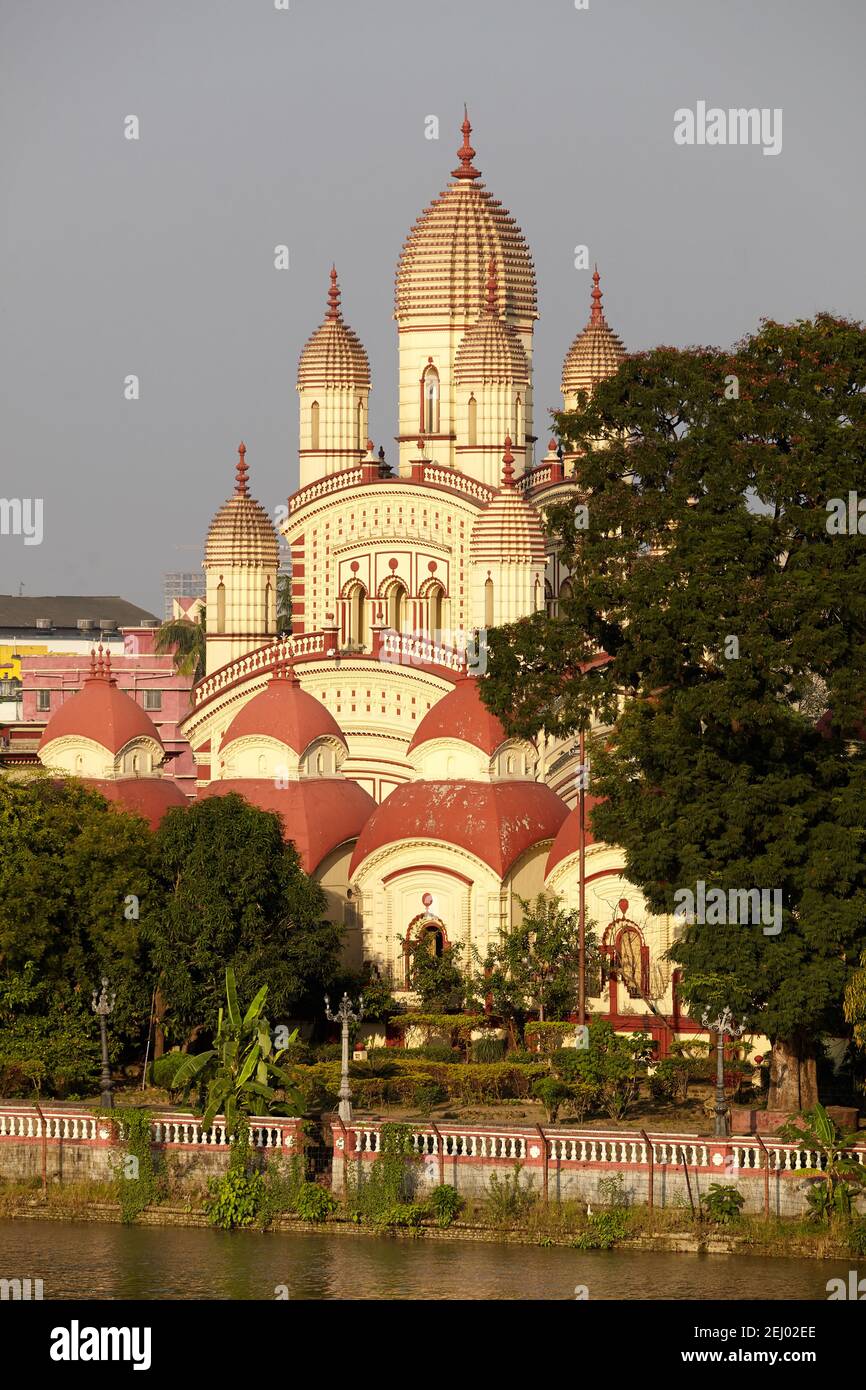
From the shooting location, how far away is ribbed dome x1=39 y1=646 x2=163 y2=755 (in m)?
58.9

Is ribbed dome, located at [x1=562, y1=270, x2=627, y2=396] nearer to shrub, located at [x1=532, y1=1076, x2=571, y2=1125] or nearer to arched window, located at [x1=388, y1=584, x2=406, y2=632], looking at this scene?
arched window, located at [x1=388, y1=584, x2=406, y2=632]

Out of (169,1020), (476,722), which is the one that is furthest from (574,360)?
(169,1020)

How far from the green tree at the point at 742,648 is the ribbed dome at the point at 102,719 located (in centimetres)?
1409

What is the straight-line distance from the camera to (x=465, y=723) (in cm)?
5728

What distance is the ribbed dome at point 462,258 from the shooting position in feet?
230

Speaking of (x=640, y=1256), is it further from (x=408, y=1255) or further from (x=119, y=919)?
(x=119, y=919)

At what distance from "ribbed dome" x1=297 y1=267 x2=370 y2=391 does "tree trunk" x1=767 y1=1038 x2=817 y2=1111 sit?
92.6 ft

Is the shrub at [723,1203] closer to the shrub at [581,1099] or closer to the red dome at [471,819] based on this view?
the shrub at [581,1099]

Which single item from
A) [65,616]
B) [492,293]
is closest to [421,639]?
[492,293]

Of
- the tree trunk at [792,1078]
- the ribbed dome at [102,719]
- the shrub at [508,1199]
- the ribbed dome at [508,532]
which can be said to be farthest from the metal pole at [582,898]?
the shrub at [508,1199]

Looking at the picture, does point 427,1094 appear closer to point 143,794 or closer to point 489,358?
point 143,794

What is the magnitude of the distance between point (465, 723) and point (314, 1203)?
615 inches

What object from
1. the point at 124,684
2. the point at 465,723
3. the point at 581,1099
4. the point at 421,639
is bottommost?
the point at 581,1099

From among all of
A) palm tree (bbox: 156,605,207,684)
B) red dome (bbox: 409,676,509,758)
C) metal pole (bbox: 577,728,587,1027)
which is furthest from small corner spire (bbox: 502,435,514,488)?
palm tree (bbox: 156,605,207,684)
